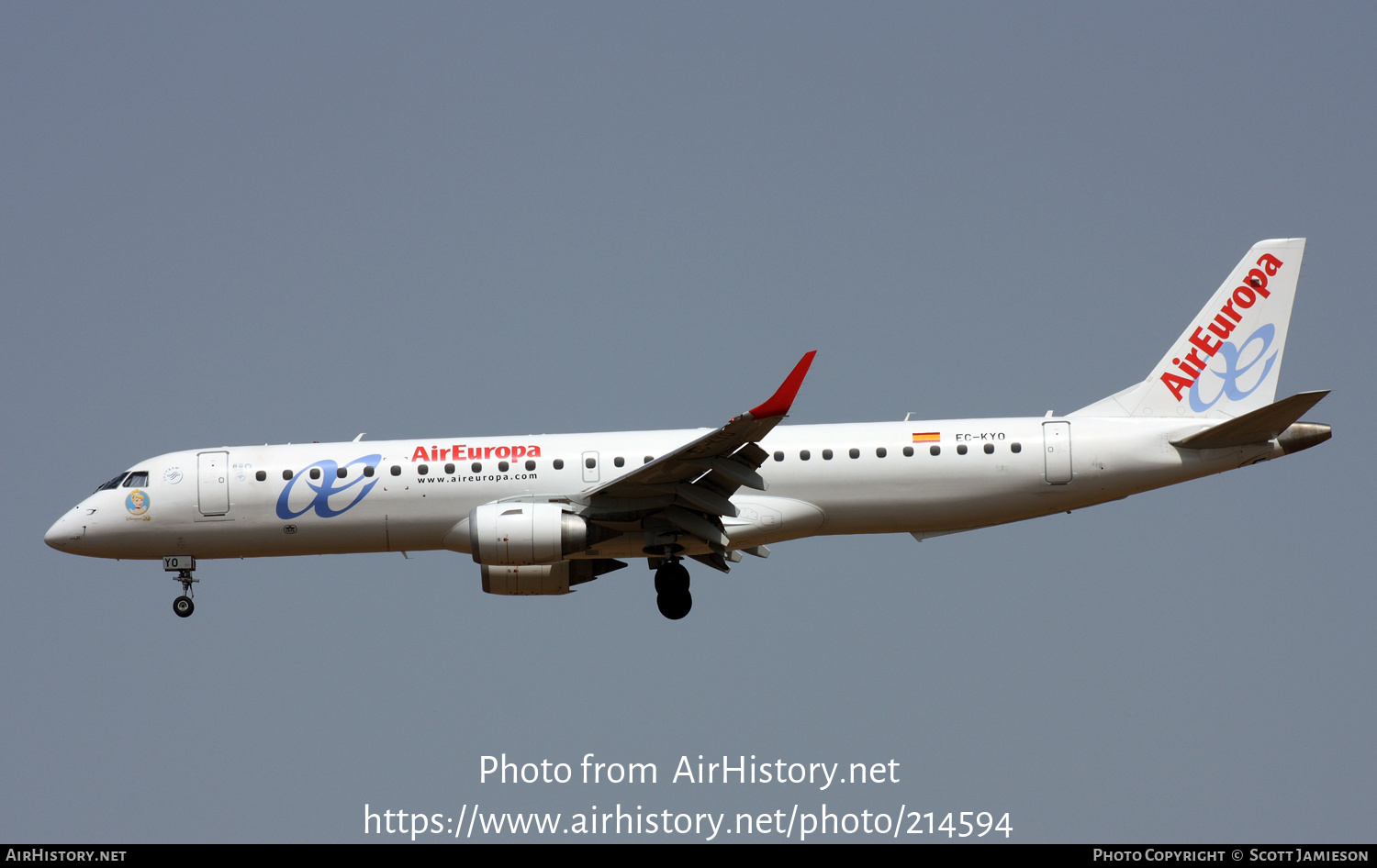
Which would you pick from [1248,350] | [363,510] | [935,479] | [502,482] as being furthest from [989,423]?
[363,510]

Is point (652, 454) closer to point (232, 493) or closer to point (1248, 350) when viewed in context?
point (232, 493)

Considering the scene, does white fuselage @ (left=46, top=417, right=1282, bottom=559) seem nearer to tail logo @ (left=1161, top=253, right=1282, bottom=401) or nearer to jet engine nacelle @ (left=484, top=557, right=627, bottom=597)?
jet engine nacelle @ (left=484, top=557, right=627, bottom=597)

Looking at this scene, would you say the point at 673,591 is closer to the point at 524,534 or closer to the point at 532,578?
the point at 532,578

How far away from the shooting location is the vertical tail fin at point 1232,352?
2758 cm

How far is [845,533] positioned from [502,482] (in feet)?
21.2

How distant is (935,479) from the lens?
26312mm

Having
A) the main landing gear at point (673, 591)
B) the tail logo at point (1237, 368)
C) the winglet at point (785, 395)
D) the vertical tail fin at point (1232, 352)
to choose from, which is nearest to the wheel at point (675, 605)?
the main landing gear at point (673, 591)

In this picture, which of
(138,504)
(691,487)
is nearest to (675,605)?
(691,487)

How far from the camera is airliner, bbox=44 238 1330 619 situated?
2595 centimetres

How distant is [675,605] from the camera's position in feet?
87.2

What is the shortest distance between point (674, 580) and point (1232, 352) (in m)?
11.8

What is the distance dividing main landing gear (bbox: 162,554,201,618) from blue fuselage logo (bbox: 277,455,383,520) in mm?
2335

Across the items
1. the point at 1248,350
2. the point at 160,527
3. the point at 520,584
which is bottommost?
the point at 520,584

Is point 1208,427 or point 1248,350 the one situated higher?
point 1248,350
